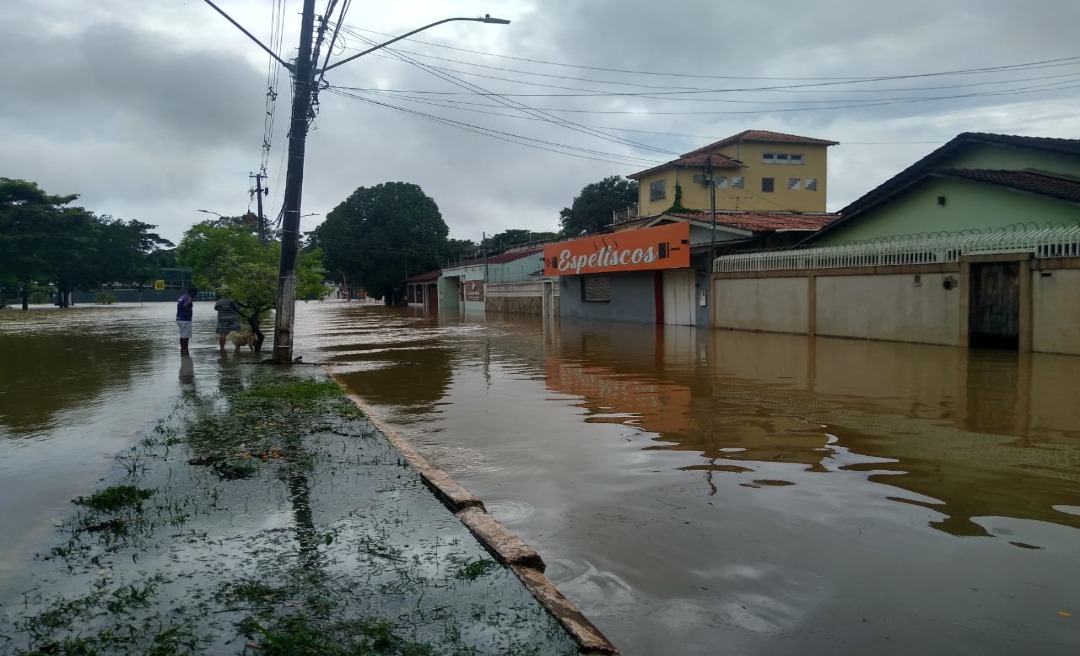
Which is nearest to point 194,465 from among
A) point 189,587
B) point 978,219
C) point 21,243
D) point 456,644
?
point 189,587

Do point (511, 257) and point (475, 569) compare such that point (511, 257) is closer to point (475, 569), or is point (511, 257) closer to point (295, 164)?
point (295, 164)

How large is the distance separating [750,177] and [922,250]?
34.6 meters

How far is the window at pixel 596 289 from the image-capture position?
3294 cm

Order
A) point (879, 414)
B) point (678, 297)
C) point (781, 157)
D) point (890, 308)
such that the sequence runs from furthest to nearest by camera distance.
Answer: point (781, 157) → point (678, 297) → point (890, 308) → point (879, 414)

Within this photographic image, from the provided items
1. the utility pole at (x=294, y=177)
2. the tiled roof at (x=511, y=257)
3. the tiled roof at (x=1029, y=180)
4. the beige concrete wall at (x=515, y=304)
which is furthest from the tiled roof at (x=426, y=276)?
the utility pole at (x=294, y=177)

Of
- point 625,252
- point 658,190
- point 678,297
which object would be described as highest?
point 658,190

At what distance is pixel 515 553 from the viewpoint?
4.38 metres

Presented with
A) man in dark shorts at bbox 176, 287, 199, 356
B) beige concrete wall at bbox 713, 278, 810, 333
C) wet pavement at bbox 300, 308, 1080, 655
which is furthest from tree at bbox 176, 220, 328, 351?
beige concrete wall at bbox 713, 278, 810, 333

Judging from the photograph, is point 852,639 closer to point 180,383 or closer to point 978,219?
point 180,383

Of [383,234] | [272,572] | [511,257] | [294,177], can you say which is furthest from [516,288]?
[272,572]

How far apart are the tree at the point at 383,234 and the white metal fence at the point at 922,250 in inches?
1751

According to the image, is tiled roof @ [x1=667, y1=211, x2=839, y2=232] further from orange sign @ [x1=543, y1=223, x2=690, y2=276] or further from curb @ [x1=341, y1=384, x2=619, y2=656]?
curb @ [x1=341, y1=384, x2=619, y2=656]

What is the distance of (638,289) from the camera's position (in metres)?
30.0

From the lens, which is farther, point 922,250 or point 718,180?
point 718,180
